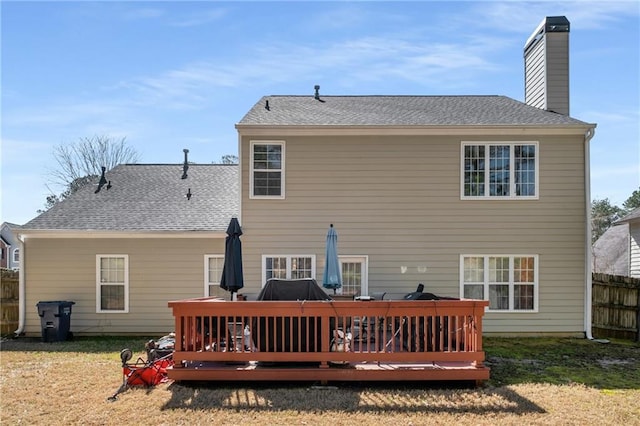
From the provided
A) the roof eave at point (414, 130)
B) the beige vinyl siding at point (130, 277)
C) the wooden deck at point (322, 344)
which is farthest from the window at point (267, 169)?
the wooden deck at point (322, 344)

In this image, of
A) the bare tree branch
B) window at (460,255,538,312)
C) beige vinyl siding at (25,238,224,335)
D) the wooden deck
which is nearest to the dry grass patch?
the wooden deck

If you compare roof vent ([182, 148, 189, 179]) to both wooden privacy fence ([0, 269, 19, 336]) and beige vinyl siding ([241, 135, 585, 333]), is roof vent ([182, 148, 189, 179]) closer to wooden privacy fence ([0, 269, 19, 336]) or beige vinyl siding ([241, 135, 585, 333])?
beige vinyl siding ([241, 135, 585, 333])

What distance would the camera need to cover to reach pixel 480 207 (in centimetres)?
1058

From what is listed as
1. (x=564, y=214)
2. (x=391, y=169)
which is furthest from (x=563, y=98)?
(x=391, y=169)

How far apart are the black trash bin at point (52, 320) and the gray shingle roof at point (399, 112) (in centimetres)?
572

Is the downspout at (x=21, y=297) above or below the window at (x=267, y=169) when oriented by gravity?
below

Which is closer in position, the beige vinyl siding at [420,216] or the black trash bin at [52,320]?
the black trash bin at [52,320]

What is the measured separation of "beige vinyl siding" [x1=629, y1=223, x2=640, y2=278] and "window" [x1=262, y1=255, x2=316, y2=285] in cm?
1273

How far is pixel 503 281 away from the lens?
34.6 ft

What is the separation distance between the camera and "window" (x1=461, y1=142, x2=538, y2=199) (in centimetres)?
1059

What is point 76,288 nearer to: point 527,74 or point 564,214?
point 564,214

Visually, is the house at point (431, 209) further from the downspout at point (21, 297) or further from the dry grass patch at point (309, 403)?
the dry grass patch at point (309, 403)

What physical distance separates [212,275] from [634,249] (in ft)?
49.1

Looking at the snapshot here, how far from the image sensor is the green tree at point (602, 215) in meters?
39.8
